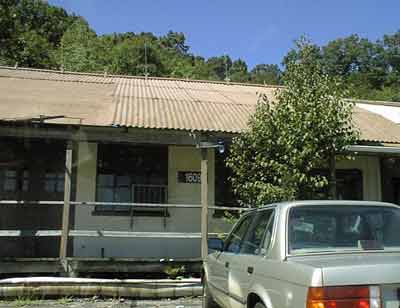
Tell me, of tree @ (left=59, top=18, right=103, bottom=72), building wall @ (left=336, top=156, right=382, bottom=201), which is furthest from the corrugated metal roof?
tree @ (left=59, top=18, right=103, bottom=72)

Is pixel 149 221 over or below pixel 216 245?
over

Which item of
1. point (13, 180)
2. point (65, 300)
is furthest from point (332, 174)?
point (13, 180)

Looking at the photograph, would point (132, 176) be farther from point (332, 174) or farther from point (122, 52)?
point (122, 52)

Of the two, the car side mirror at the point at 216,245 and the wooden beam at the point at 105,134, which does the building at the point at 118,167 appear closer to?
the wooden beam at the point at 105,134

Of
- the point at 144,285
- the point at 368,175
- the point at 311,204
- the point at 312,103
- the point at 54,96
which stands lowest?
the point at 144,285

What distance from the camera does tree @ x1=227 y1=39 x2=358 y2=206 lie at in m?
8.94

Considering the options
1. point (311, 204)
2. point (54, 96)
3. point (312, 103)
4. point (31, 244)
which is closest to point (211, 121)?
point (312, 103)

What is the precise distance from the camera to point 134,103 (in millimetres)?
12852

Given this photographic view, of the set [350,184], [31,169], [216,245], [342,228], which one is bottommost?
[216,245]

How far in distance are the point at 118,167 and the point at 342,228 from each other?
8.14 meters

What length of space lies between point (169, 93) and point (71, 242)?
16.8ft

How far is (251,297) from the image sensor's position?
4969 mm

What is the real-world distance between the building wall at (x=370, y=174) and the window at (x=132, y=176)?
4895 millimetres

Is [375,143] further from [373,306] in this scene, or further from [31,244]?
[373,306]
